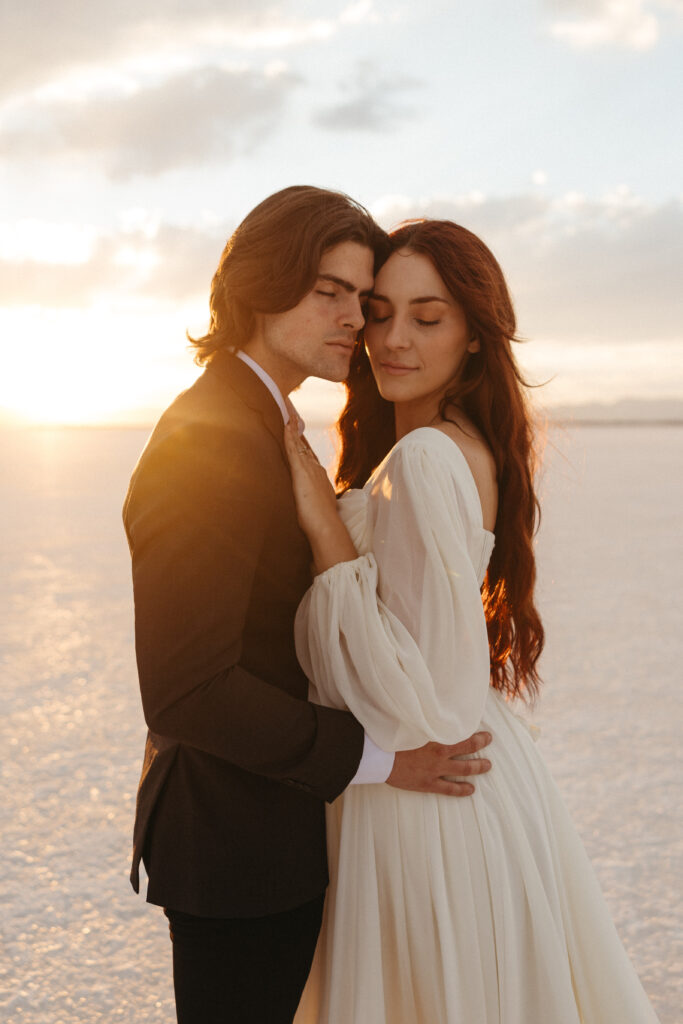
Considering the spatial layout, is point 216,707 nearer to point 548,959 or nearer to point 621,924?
point 548,959

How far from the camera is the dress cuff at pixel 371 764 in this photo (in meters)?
2.04

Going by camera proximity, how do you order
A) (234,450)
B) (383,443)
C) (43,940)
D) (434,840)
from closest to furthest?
(234,450), (434,840), (383,443), (43,940)

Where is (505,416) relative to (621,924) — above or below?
above

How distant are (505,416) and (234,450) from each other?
918 millimetres

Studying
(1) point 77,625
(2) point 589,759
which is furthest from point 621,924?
(1) point 77,625

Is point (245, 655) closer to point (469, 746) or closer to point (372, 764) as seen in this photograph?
point (372, 764)

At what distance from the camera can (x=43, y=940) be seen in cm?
366

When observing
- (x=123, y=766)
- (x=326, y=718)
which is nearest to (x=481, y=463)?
(x=326, y=718)

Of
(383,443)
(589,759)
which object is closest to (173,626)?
(383,443)

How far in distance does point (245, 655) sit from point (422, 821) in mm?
564

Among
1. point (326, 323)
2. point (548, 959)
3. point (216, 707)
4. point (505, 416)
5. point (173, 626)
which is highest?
point (326, 323)

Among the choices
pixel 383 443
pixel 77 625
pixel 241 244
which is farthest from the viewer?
pixel 77 625

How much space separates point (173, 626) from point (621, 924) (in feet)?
9.02

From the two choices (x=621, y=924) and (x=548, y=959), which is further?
(x=621, y=924)
